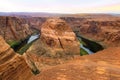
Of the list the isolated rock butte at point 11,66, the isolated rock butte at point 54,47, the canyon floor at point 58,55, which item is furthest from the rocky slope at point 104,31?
the isolated rock butte at point 11,66

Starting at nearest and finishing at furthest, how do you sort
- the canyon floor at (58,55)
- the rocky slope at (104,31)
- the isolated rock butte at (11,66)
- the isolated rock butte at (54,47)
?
the canyon floor at (58,55) → the isolated rock butte at (11,66) → the isolated rock butte at (54,47) → the rocky slope at (104,31)

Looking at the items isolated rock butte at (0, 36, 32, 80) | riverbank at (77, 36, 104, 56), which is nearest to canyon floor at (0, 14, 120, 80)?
isolated rock butte at (0, 36, 32, 80)

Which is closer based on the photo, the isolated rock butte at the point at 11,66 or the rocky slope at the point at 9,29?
the isolated rock butte at the point at 11,66

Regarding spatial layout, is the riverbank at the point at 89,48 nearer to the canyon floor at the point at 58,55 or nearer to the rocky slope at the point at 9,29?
the canyon floor at the point at 58,55

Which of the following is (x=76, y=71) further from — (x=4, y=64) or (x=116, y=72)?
(x=4, y=64)

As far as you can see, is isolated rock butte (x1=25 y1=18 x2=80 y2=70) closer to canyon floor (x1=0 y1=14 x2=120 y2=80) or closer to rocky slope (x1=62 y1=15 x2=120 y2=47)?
canyon floor (x1=0 y1=14 x2=120 y2=80)

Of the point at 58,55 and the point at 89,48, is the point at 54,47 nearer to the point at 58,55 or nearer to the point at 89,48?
the point at 58,55

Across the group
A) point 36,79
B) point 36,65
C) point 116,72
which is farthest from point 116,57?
point 36,65
